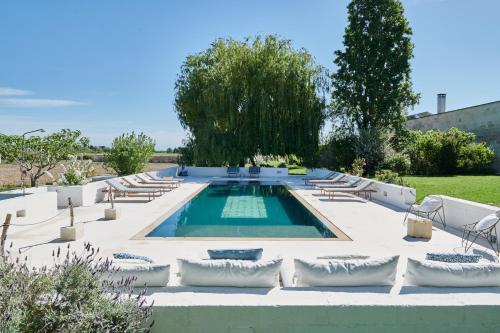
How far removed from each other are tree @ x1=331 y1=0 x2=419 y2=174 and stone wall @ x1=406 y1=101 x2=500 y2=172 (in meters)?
4.15

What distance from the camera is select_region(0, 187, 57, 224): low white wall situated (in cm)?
777

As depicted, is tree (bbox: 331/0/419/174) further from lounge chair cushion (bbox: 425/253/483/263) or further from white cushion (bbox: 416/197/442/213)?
lounge chair cushion (bbox: 425/253/483/263)

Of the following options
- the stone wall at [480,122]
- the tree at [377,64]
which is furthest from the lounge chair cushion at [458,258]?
the stone wall at [480,122]

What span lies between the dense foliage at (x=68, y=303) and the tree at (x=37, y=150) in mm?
15395

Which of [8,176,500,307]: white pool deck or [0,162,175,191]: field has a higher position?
[0,162,175,191]: field

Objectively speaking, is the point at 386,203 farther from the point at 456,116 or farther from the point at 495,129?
the point at 456,116

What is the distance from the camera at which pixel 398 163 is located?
75.3 ft

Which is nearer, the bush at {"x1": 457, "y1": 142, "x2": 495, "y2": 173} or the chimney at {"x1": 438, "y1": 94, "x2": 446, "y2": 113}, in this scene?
the bush at {"x1": 457, "y1": 142, "x2": 495, "y2": 173}

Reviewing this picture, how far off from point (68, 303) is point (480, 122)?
28008 millimetres

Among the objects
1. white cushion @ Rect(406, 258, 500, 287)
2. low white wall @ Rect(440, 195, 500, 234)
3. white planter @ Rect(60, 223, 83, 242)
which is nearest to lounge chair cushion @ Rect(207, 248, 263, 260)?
white cushion @ Rect(406, 258, 500, 287)

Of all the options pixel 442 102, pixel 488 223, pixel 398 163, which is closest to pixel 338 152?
pixel 398 163

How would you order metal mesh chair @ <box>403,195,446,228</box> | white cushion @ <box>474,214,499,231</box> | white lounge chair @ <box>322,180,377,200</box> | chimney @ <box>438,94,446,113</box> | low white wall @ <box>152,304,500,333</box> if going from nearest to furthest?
low white wall @ <box>152,304,500,333</box>, white cushion @ <box>474,214,499,231</box>, metal mesh chair @ <box>403,195,446,228</box>, white lounge chair @ <box>322,180,377,200</box>, chimney @ <box>438,94,446,113</box>

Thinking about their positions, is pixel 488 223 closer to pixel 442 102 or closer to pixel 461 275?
pixel 461 275

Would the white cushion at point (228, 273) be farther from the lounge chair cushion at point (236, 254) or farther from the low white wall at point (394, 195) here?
the low white wall at point (394, 195)
